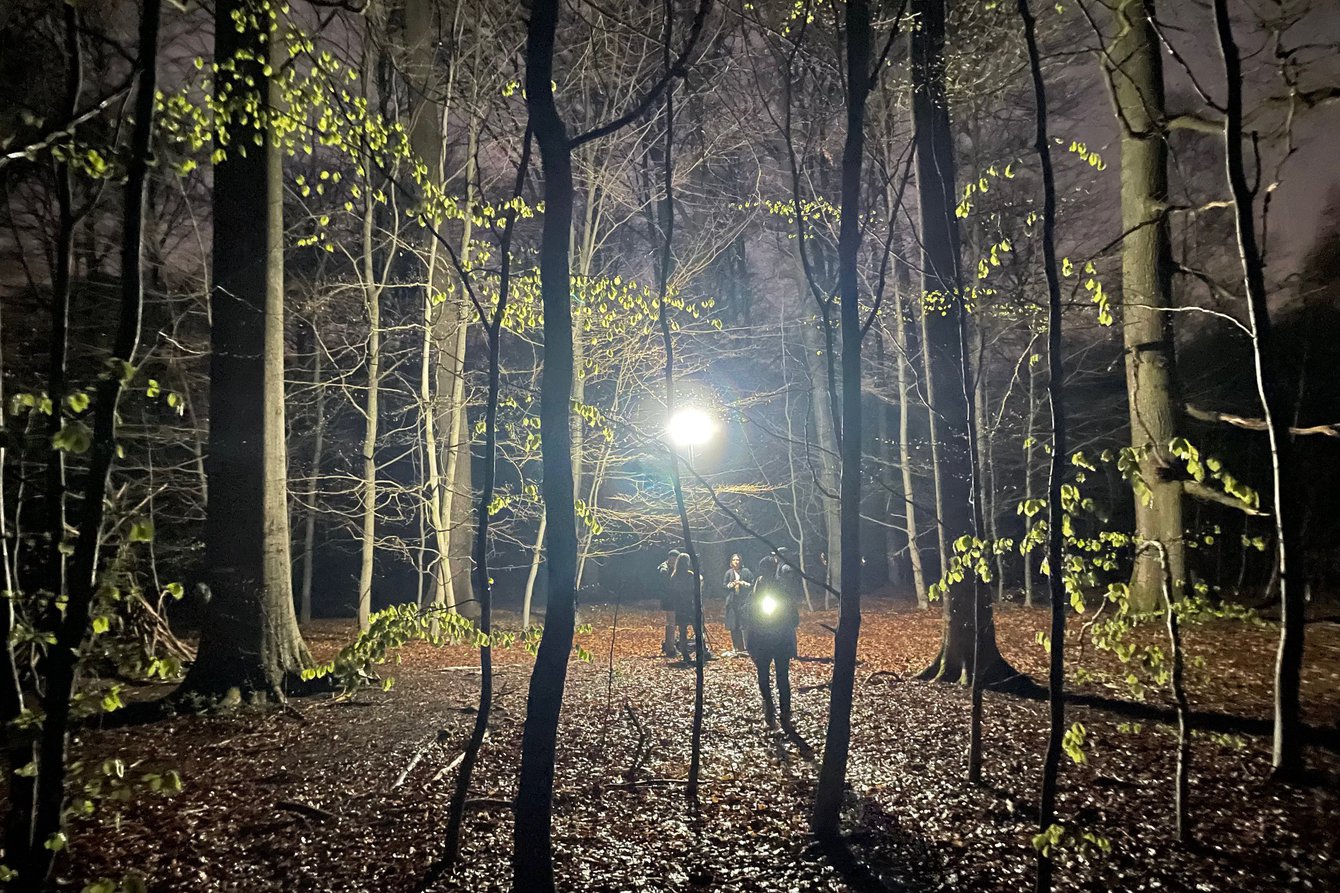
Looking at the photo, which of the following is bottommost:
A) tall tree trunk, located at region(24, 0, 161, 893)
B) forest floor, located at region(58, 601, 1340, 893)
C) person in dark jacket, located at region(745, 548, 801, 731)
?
forest floor, located at region(58, 601, 1340, 893)

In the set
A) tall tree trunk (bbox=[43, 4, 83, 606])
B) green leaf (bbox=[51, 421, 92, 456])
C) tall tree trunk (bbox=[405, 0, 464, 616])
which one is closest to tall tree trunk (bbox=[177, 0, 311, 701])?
tall tree trunk (bbox=[405, 0, 464, 616])

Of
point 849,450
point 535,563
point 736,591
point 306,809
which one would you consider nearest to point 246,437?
point 306,809

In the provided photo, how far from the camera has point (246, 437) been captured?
7062mm

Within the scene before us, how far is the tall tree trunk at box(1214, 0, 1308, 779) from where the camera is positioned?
4.46 m

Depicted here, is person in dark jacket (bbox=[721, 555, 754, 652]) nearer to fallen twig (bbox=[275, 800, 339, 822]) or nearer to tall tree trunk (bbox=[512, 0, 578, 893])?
tall tree trunk (bbox=[512, 0, 578, 893])

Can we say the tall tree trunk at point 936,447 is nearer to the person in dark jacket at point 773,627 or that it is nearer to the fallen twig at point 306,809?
the person in dark jacket at point 773,627

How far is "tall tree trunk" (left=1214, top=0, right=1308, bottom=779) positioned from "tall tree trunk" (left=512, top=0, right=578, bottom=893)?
4.45 metres

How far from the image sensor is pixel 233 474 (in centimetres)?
701

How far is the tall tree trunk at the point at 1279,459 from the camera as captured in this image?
4.46m

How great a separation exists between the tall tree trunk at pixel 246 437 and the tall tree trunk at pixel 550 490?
181 inches

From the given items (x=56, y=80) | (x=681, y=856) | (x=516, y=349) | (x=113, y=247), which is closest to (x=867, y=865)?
(x=681, y=856)

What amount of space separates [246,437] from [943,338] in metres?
7.95

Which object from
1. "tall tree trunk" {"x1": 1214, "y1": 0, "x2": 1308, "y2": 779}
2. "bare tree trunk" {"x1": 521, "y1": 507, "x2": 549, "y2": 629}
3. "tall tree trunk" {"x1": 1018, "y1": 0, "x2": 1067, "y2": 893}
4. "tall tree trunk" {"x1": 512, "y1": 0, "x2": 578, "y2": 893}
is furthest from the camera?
"bare tree trunk" {"x1": 521, "y1": 507, "x2": 549, "y2": 629}

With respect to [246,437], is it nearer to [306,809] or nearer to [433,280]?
[306,809]
